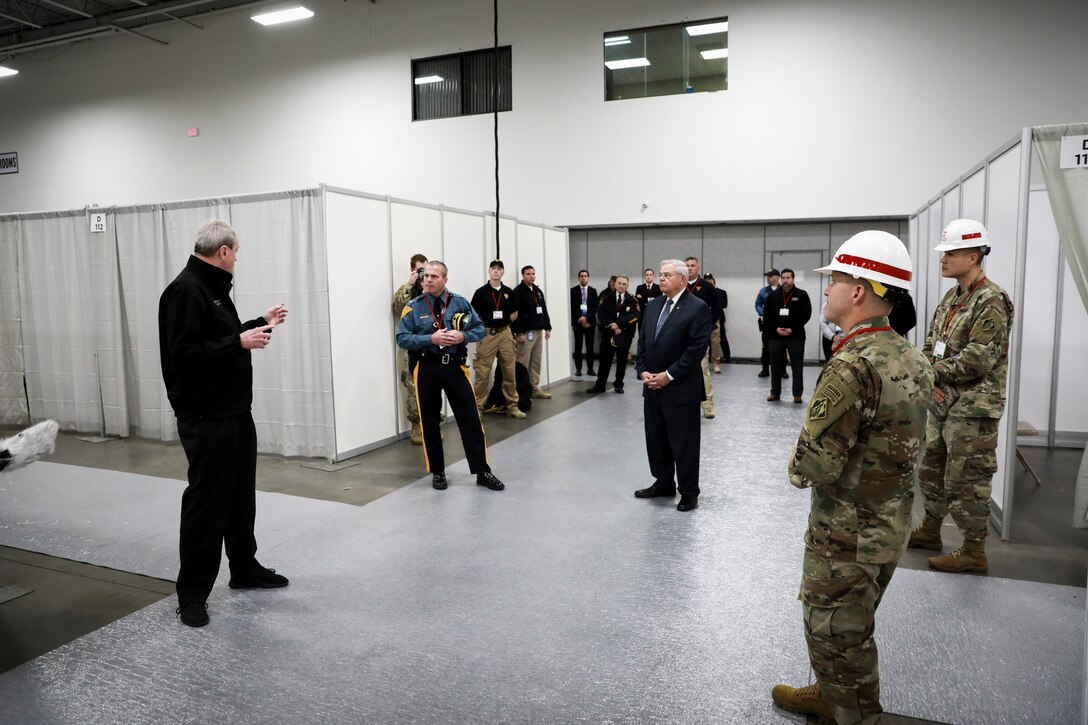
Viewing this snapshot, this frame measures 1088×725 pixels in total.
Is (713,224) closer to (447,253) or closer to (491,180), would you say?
(491,180)

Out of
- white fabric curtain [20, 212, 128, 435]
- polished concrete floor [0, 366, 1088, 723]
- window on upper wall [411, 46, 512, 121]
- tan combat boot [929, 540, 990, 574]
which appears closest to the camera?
polished concrete floor [0, 366, 1088, 723]

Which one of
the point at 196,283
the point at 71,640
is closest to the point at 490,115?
the point at 196,283

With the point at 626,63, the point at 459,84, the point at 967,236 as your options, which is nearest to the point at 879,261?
the point at 967,236

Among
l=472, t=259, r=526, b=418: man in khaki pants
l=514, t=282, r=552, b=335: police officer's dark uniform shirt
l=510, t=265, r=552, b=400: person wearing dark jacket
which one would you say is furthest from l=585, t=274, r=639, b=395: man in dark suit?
l=472, t=259, r=526, b=418: man in khaki pants

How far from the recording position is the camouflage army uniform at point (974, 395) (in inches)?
142

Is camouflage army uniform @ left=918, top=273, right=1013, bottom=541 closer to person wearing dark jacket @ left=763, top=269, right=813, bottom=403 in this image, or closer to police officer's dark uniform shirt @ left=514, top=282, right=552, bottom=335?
person wearing dark jacket @ left=763, top=269, right=813, bottom=403

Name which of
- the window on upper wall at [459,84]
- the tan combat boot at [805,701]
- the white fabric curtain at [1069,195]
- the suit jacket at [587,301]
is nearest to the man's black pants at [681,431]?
the white fabric curtain at [1069,195]

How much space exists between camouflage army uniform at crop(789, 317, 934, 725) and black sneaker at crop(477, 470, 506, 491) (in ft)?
10.6

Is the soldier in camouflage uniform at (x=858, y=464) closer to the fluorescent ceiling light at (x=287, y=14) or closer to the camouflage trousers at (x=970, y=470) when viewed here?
the camouflage trousers at (x=970, y=470)

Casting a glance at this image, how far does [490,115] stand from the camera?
1312cm

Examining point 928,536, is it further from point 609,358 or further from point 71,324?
point 71,324

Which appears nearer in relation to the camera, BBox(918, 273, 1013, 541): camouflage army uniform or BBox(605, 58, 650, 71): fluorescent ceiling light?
BBox(918, 273, 1013, 541): camouflage army uniform

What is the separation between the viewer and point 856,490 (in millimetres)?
2127

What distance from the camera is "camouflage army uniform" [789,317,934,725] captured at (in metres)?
2.03
